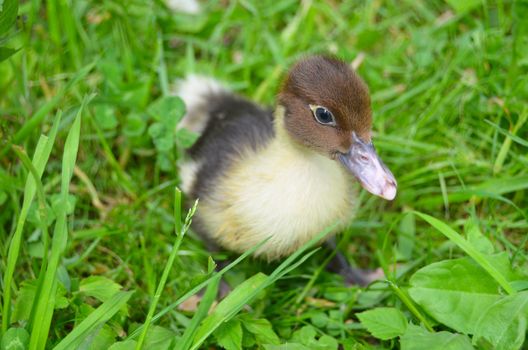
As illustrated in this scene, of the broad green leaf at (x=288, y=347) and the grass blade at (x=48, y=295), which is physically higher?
the grass blade at (x=48, y=295)

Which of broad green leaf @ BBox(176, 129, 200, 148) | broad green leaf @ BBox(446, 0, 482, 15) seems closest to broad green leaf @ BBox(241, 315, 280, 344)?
broad green leaf @ BBox(176, 129, 200, 148)

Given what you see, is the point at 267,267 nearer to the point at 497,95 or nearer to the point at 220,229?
the point at 220,229

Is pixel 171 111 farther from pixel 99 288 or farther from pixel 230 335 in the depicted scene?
pixel 230 335

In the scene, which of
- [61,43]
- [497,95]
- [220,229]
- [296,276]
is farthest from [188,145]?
[497,95]

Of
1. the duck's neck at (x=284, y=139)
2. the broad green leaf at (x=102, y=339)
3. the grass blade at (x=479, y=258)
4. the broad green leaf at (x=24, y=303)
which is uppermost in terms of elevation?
the duck's neck at (x=284, y=139)

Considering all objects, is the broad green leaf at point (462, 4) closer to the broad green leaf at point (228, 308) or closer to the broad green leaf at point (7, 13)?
the broad green leaf at point (228, 308)

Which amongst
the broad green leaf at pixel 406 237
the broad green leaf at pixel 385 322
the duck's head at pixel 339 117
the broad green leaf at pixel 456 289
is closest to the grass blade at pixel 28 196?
the duck's head at pixel 339 117

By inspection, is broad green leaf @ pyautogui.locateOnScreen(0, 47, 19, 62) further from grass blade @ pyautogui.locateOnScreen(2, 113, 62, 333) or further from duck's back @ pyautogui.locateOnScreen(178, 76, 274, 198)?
duck's back @ pyautogui.locateOnScreen(178, 76, 274, 198)

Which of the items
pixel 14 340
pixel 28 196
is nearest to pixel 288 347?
pixel 14 340
